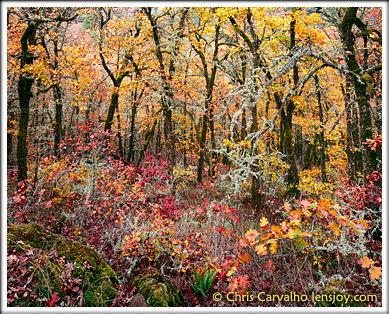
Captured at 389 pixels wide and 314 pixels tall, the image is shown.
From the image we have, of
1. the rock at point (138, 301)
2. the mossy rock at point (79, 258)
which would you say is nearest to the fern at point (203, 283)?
the rock at point (138, 301)

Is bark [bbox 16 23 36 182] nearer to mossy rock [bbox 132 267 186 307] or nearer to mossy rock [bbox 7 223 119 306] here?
mossy rock [bbox 7 223 119 306]

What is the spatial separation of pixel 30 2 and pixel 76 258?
4261 millimetres

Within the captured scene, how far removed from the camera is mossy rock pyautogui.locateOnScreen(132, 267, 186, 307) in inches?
122

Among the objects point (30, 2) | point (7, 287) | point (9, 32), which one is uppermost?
point (9, 32)

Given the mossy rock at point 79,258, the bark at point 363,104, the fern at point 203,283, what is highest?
the bark at point 363,104

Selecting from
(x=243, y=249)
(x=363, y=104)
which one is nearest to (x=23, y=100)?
(x=243, y=249)

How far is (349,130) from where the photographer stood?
9648mm

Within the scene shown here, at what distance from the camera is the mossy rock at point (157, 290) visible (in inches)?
122

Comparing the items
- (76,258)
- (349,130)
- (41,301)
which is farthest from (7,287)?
(349,130)

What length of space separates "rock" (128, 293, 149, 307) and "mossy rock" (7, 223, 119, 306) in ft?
1.05

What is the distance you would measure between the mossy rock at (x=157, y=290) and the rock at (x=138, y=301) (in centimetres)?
8

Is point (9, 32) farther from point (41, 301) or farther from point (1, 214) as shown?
point (41, 301)

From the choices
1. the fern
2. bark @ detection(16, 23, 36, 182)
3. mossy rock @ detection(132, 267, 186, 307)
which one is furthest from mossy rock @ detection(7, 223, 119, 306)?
bark @ detection(16, 23, 36, 182)

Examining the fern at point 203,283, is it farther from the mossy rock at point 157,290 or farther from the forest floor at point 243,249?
the mossy rock at point 157,290
